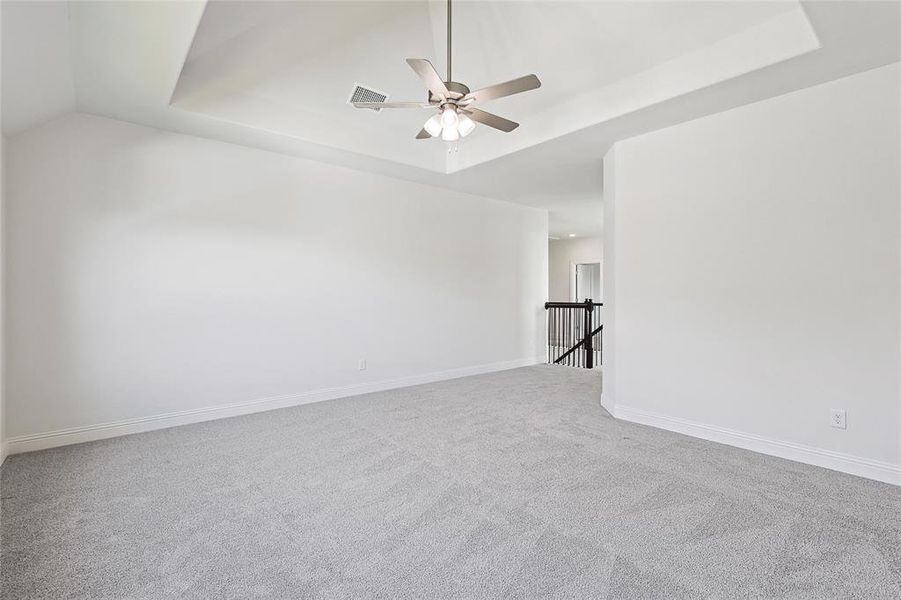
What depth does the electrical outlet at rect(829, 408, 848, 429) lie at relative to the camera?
288 cm

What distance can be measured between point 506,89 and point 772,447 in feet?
10.3

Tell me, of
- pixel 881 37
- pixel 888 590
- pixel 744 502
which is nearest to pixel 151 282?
pixel 744 502

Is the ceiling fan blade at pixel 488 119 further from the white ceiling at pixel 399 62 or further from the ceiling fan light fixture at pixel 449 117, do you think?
the white ceiling at pixel 399 62

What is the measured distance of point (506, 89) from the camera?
2.60 meters

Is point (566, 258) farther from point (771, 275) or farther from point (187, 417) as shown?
point (187, 417)

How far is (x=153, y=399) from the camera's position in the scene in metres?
3.72

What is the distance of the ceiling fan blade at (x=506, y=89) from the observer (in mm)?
2510

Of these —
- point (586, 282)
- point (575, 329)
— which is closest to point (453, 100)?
point (575, 329)

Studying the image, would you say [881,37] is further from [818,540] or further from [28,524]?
[28,524]

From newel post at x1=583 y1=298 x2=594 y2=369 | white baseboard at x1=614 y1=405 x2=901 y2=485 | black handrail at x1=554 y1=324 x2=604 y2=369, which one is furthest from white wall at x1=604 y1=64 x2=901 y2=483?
black handrail at x1=554 y1=324 x2=604 y2=369

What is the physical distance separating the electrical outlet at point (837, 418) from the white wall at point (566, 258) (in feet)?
25.9

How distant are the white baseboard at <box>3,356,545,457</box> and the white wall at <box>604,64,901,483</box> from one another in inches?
103

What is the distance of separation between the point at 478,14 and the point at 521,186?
2.61m

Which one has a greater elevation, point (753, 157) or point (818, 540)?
point (753, 157)
